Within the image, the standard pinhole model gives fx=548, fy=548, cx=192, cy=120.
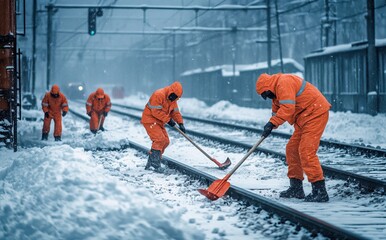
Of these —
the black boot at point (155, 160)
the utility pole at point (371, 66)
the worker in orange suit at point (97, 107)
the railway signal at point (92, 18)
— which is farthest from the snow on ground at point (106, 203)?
the railway signal at point (92, 18)

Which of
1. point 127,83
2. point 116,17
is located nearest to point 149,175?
point 116,17

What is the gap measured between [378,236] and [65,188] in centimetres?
304

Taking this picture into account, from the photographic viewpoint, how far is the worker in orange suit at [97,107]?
16031 millimetres

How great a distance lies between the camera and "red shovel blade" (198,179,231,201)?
258 inches

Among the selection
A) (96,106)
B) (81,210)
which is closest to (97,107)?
(96,106)

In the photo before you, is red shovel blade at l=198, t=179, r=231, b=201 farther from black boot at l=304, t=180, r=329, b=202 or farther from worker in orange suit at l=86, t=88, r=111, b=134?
worker in orange suit at l=86, t=88, r=111, b=134

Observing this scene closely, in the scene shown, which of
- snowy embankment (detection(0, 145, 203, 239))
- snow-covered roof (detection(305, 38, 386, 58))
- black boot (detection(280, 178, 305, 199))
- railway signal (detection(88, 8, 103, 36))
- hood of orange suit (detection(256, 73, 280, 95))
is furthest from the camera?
railway signal (detection(88, 8, 103, 36))

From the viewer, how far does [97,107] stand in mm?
16172

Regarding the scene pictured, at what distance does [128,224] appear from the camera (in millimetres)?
4742

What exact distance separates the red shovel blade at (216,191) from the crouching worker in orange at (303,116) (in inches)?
31.6

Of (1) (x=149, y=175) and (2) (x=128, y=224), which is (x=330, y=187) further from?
(2) (x=128, y=224)

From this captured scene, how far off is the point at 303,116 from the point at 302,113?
0.04 m

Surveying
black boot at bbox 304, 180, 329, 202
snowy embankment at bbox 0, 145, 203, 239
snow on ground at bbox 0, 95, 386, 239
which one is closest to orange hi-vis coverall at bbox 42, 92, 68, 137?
snow on ground at bbox 0, 95, 386, 239

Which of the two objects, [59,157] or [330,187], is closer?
[59,157]
